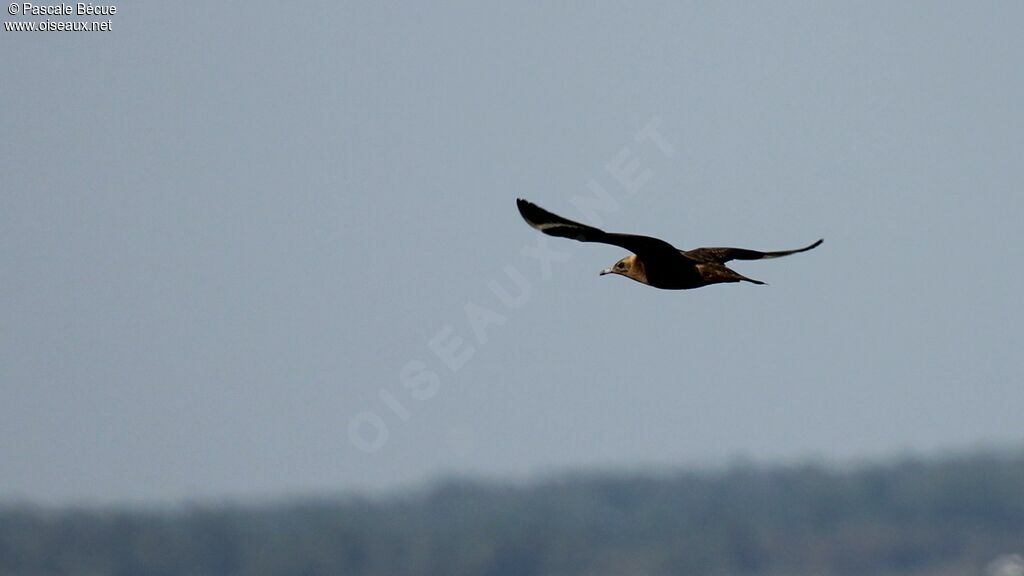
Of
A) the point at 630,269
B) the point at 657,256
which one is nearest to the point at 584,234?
the point at 657,256

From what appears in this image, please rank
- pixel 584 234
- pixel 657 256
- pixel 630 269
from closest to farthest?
pixel 584 234 < pixel 657 256 < pixel 630 269

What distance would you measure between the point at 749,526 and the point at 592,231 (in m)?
155

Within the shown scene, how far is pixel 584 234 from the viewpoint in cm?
1803

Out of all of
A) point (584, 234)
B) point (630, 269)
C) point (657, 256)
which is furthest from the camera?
point (630, 269)

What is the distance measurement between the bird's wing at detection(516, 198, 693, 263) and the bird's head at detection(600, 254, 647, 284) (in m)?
1.03

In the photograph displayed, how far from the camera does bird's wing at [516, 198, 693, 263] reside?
1788cm

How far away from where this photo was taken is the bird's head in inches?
799

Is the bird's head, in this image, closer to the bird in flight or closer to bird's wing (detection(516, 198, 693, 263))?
the bird in flight

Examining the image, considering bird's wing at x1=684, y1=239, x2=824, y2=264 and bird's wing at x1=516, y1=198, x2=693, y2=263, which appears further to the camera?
bird's wing at x1=684, y1=239, x2=824, y2=264

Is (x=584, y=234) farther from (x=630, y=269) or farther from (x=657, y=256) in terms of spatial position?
(x=630, y=269)

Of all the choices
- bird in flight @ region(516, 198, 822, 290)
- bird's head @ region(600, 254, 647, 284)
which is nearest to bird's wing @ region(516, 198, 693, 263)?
bird in flight @ region(516, 198, 822, 290)

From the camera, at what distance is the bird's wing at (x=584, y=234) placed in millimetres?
17875

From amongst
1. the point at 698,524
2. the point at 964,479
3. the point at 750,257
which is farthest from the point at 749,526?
the point at 750,257

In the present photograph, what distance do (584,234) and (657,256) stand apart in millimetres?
1435
